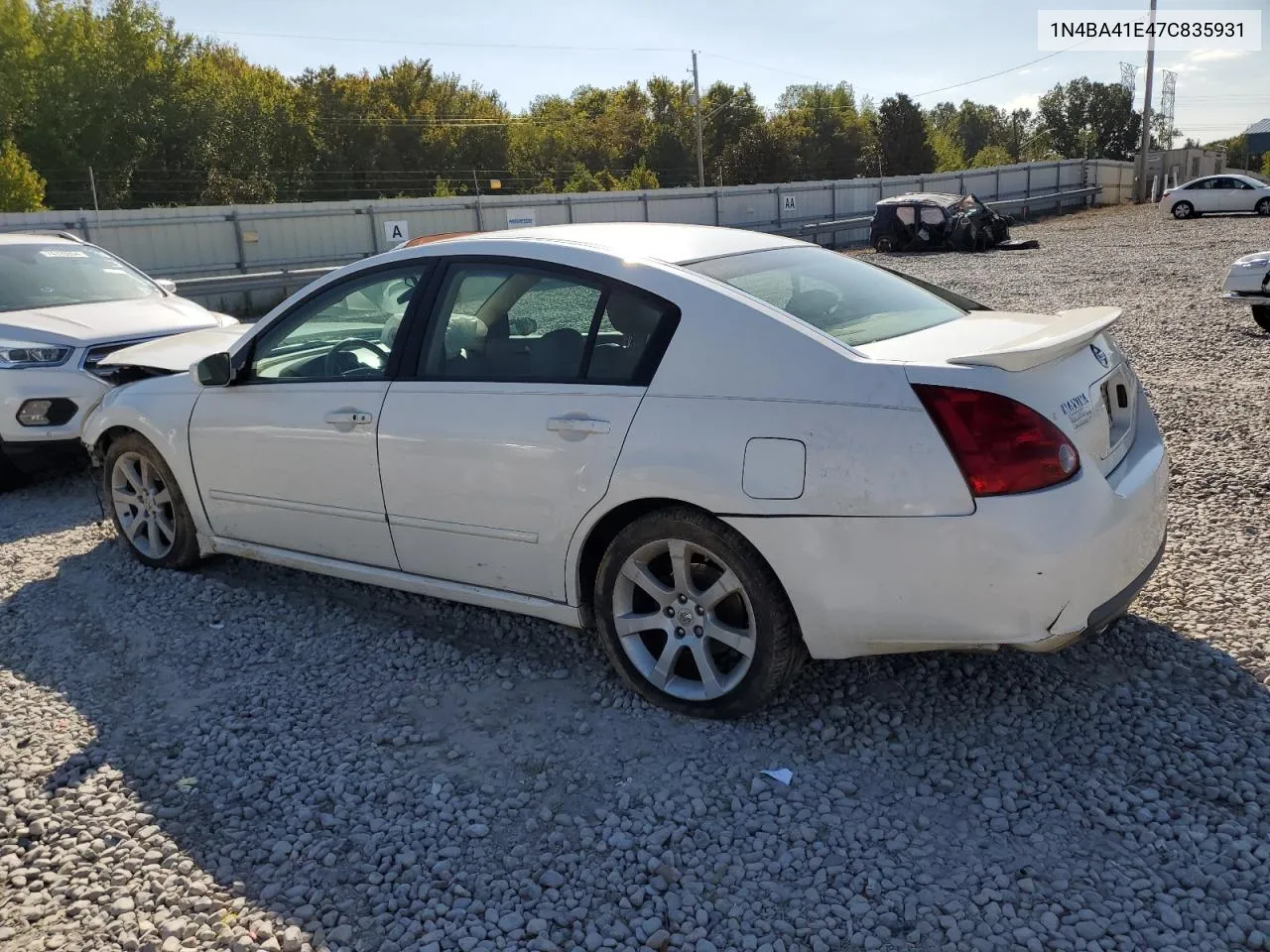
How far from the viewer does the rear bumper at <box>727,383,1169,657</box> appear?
3004 mm

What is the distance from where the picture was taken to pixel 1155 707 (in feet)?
11.4

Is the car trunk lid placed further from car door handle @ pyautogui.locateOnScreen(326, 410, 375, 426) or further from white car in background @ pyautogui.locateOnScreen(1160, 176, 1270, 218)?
white car in background @ pyautogui.locateOnScreen(1160, 176, 1270, 218)

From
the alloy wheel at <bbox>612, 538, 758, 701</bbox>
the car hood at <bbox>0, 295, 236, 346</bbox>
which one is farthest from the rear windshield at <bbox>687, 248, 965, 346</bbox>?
the car hood at <bbox>0, 295, 236, 346</bbox>

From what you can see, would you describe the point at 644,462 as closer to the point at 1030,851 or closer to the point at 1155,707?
the point at 1030,851

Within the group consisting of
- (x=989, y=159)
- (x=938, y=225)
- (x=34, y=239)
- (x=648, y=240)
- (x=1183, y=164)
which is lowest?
(x=938, y=225)

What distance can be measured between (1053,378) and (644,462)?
129 cm

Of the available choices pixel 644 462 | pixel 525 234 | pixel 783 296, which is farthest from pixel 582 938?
pixel 525 234

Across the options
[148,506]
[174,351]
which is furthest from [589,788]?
[174,351]

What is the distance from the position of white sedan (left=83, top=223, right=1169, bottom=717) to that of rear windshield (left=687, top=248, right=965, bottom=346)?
2cm

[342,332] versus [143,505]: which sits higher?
[342,332]

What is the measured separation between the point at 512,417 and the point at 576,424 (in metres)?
0.29

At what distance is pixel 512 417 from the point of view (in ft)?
12.3

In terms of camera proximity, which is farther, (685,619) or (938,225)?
(938,225)

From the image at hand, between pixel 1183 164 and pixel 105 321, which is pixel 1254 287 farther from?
pixel 1183 164
